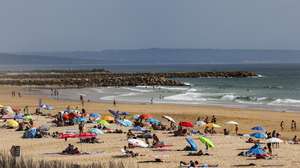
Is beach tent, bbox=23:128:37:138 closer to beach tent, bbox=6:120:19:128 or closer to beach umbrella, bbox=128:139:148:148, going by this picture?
beach tent, bbox=6:120:19:128

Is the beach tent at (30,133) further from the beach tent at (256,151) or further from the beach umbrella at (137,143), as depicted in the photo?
the beach tent at (256,151)

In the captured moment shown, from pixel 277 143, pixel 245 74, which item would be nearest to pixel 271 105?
pixel 277 143

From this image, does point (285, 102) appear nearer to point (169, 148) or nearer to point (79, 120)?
point (79, 120)

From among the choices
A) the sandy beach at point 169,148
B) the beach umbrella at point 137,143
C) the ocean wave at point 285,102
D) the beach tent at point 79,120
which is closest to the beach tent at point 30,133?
the sandy beach at point 169,148

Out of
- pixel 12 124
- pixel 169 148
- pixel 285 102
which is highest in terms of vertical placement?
pixel 12 124

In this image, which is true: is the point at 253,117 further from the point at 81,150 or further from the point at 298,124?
the point at 81,150

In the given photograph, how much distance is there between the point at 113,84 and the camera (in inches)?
3184

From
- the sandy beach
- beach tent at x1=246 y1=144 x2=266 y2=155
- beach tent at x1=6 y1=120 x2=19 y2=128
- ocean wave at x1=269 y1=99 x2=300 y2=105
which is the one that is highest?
beach tent at x1=6 y1=120 x2=19 y2=128

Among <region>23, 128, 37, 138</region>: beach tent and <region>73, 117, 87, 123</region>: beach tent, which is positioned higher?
<region>73, 117, 87, 123</region>: beach tent

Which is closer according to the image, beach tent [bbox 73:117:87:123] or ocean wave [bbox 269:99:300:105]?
beach tent [bbox 73:117:87:123]

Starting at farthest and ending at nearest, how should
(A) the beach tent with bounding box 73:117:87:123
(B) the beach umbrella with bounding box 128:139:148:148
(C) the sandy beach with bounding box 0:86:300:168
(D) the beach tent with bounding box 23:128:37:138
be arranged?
(A) the beach tent with bounding box 73:117:87:123 → (D) the beach tent with bounding box 23:128:37:138 → (B) the beach umbrella with bounding box 128:139:148:148 → (C) the sandy beach with bounding box 0:86:300:168

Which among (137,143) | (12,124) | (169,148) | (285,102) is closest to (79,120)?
(12,124)

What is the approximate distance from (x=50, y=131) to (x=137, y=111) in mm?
14028

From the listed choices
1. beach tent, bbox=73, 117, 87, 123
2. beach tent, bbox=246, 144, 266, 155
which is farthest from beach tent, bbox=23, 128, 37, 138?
beach tent, bbox=246, 144, 266, 155
